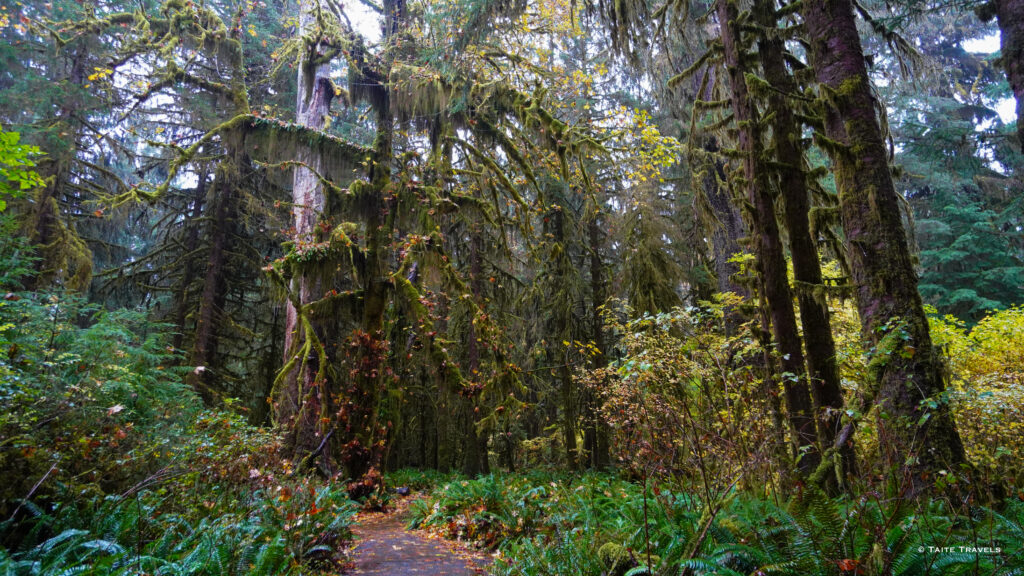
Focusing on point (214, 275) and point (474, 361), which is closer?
point (214, 275)

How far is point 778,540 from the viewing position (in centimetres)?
306

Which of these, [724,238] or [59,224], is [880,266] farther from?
[59,224]

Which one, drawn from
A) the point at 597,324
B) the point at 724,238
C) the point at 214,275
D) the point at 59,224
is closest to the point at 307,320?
the point at 214,275

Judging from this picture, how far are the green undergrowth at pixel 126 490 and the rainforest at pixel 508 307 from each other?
0.04 m

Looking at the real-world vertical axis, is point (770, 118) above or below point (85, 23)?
below

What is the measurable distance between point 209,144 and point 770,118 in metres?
15.0

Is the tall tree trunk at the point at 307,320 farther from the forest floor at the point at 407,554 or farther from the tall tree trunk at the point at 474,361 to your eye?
the tall tree trunk at the point at 474,361

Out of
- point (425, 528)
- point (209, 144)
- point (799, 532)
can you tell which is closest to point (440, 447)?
point (425, 528)

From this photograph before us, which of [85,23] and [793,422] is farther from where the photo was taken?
[85,23]

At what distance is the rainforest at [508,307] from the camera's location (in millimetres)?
3602

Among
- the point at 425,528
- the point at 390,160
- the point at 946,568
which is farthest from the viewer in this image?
the point at 390,160

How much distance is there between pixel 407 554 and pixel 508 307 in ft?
31.1

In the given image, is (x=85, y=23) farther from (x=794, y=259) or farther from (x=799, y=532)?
(x=799, y=532)

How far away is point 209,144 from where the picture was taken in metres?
14.4
